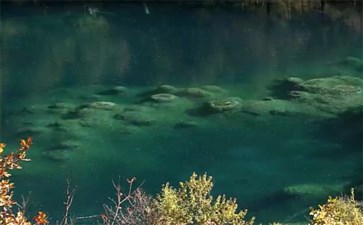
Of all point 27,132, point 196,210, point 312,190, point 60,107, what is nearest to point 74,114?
point 60,107

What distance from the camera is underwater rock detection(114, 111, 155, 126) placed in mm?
8766

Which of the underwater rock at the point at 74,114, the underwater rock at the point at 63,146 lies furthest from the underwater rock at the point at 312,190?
the underwater rock at the point at 74,114

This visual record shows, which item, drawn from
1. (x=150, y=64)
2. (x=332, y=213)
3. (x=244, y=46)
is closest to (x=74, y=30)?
(x=150, y=64)

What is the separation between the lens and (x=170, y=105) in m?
9.23

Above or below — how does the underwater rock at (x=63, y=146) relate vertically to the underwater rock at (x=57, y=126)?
below

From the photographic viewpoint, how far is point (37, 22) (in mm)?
12984

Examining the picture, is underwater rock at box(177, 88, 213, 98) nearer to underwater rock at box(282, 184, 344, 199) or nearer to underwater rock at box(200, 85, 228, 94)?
underwater rock at box(200, 85, 228, 94)

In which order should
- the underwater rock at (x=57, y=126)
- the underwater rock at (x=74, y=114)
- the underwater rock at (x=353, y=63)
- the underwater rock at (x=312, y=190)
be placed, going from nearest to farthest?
1. the underwater rock at (x=312, y=190)
2. the underwater rock at (x=57, y=126)
3. the underwater rock at (x=74, y=114)
4. the underwater rock at (x=353, y=63)

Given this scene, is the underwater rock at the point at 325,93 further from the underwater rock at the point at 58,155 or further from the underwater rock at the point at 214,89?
the underwater rock at the point at 58,155

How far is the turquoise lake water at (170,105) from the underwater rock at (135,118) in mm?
29

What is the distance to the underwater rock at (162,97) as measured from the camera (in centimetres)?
945

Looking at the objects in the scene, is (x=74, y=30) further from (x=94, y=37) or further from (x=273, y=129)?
(x=273, y=129)

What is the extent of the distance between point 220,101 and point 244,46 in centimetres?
253

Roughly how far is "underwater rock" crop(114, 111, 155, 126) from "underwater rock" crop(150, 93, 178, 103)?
0.53 m
